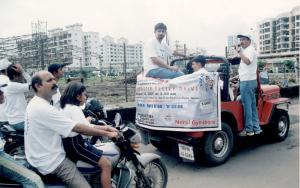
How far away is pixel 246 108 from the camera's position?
6.12 metres

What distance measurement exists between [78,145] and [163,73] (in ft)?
9.35

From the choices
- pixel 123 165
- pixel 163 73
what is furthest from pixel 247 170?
pixel 123 165

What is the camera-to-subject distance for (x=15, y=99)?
4988mm

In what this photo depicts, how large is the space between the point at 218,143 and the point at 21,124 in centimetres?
321

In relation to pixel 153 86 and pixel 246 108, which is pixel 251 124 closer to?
pixel 246 108

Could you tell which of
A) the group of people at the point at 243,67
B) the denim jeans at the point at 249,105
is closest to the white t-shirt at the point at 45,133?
the group of people at the point at 243,67

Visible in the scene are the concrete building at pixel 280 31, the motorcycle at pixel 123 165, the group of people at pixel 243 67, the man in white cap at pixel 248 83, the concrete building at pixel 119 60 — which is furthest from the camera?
the concrete building at pixel 280 31

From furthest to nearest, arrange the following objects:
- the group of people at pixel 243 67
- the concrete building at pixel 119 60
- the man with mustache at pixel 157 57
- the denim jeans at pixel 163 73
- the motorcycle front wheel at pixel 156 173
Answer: the concrete building at pixel 119 60 → the group of people at pixel 243 67 → the man with mustache at pixel 157 57 → the denim jeans at pixel 163 73 → the motorcycle front wheel at pixel 156 173

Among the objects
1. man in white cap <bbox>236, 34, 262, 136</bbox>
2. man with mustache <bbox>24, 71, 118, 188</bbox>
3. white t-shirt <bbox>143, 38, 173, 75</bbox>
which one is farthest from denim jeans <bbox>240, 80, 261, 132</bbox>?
man with mustache <bbox>24, 71, 118, 188</bbox>

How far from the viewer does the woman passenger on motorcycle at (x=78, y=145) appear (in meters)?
3.26

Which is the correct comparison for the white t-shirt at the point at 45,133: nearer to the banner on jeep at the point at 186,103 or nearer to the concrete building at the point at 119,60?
the banner on jeep at the point at 186,103

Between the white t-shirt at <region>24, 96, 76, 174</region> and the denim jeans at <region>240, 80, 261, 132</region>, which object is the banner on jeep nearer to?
the denim jeans at <region>240, 80, 261, 132</region>

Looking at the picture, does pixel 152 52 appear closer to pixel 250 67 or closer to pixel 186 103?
pixel 186 103

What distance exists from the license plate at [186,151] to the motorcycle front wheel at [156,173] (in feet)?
3.71
